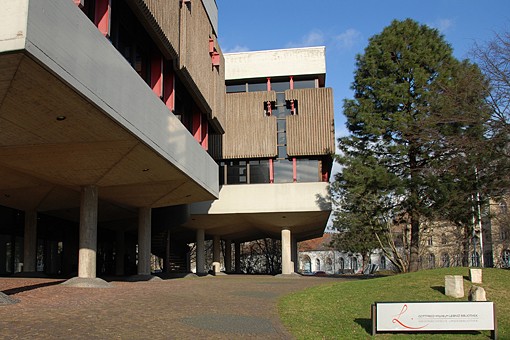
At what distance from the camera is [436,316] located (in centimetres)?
968

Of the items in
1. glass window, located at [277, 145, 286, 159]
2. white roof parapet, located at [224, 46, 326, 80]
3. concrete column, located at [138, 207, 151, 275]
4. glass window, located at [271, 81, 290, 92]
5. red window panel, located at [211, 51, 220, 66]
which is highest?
Answer: white roof parapet, located at [224, 46, 326, 80]

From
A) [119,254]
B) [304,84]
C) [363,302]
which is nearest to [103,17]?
Result: [363,302]

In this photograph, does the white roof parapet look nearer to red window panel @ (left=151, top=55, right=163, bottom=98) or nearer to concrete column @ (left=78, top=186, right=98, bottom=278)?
red window panel @ (left=151, top=55, right=163, bottom=98)

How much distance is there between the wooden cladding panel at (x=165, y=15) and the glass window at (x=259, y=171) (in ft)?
56.0

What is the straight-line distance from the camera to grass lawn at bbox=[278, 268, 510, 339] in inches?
407

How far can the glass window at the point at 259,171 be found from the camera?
3747 centimetres

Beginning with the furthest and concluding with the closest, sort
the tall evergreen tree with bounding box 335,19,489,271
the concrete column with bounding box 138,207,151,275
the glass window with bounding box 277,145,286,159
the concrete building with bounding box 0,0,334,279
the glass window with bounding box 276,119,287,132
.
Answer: the glass window with bounding box 276,119,287,132 < the glass window with bounding box 277,145,286,159 < the concrete column with bounding box 138,207,151,275 < the tall evergreen tree with bounding box 335,19,489,271 < the concrete building with bounding box 0,0,334,279

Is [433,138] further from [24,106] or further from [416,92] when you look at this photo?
[24,106]

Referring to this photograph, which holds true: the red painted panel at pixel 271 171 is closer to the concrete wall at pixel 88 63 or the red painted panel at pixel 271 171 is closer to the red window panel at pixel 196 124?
the red window panel at pixel 196 124

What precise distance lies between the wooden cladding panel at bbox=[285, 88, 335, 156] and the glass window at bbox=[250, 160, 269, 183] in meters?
2.05

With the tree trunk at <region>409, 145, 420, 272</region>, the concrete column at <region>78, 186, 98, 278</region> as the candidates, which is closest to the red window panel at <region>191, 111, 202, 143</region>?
the concrete column at <region>78, 186, 98, 278</region>

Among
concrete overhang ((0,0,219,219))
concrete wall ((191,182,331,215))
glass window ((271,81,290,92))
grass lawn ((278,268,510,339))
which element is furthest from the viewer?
glass window ((271,81,290,92))

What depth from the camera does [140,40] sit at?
20641mm

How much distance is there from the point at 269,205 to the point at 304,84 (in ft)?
34.6
